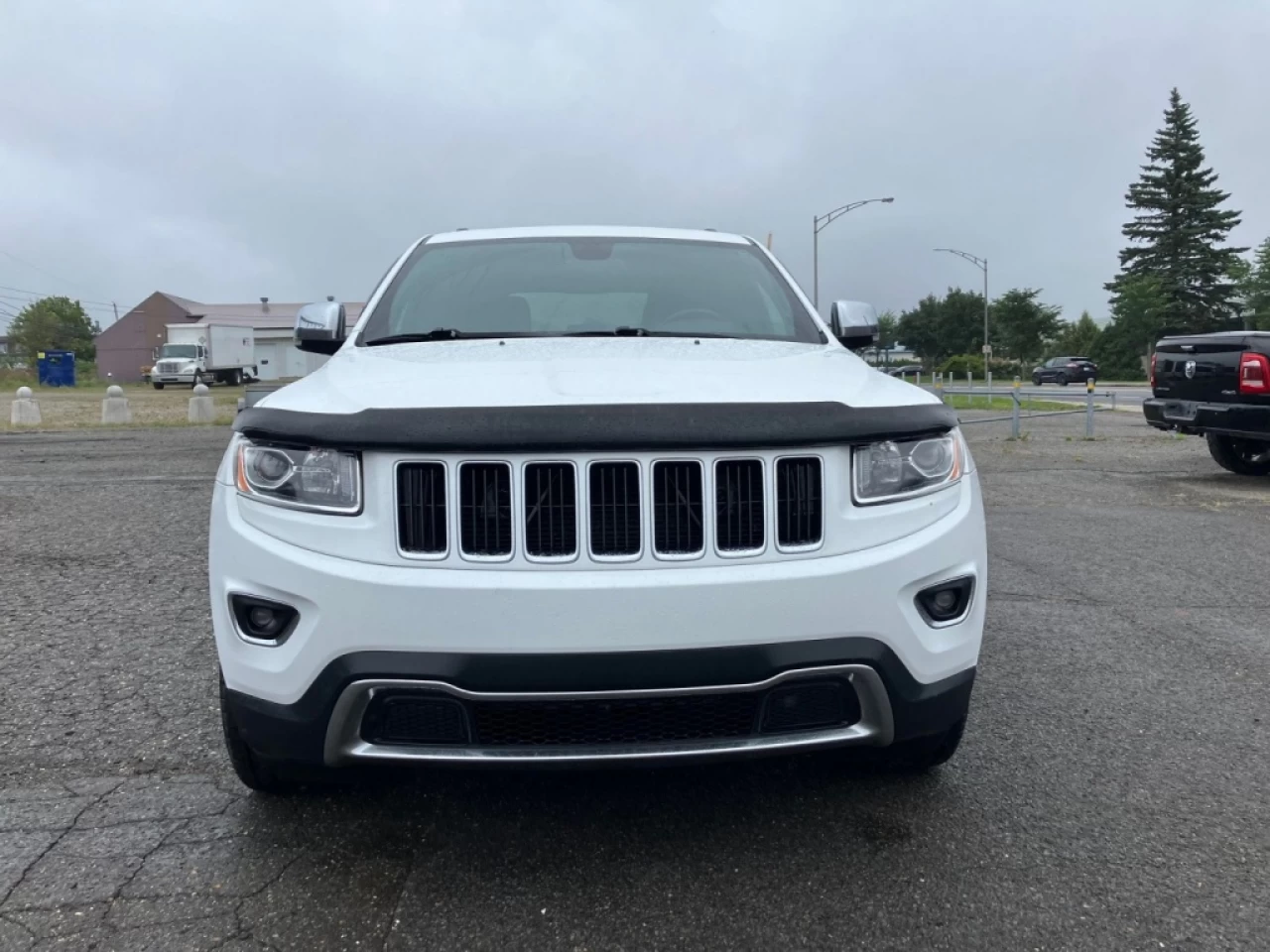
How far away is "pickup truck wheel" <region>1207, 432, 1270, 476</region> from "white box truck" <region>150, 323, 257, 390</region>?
40.2 metres

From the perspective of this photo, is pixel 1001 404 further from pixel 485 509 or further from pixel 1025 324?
pixel 1025 324

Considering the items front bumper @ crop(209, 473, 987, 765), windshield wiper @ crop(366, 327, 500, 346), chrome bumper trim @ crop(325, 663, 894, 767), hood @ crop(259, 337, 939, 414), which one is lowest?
chrome bumper trim @ crop(325, 663, 894, 767)

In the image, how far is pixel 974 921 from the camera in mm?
2203

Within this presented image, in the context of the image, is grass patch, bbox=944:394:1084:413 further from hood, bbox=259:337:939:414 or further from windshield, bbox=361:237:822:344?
hood, bbox=259:337:939:414

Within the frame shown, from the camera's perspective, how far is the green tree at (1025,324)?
75.9 meters

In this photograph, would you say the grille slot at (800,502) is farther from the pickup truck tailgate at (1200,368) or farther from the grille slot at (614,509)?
the pickup truck tailgate at (1200,368)

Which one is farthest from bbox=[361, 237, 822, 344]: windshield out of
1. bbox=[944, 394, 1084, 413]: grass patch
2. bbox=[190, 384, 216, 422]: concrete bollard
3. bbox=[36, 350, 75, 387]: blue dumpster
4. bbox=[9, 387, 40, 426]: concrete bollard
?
bbox=[36, 350, 75, 387]: blue dumpster

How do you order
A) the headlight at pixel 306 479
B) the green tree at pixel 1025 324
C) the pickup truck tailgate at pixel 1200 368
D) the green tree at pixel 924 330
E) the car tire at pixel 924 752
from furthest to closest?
the green tree at pixel 924 330, the green tree at pixel 1025 324, the pickup truck tailgate at pixel 1200 368, the car tire at pixel 924 752, the headlight at pixel 306 479

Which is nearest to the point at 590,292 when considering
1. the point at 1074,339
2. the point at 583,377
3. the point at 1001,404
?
the point at 583,377

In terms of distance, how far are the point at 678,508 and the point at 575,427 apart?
29 cm

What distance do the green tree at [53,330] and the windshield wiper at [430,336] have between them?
282ft

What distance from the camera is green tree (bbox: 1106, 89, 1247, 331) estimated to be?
6366 cm

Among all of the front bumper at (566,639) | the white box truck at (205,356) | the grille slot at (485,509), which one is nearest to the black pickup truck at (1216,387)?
the front bumper at (566,639)

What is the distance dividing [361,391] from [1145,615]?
154 inches
